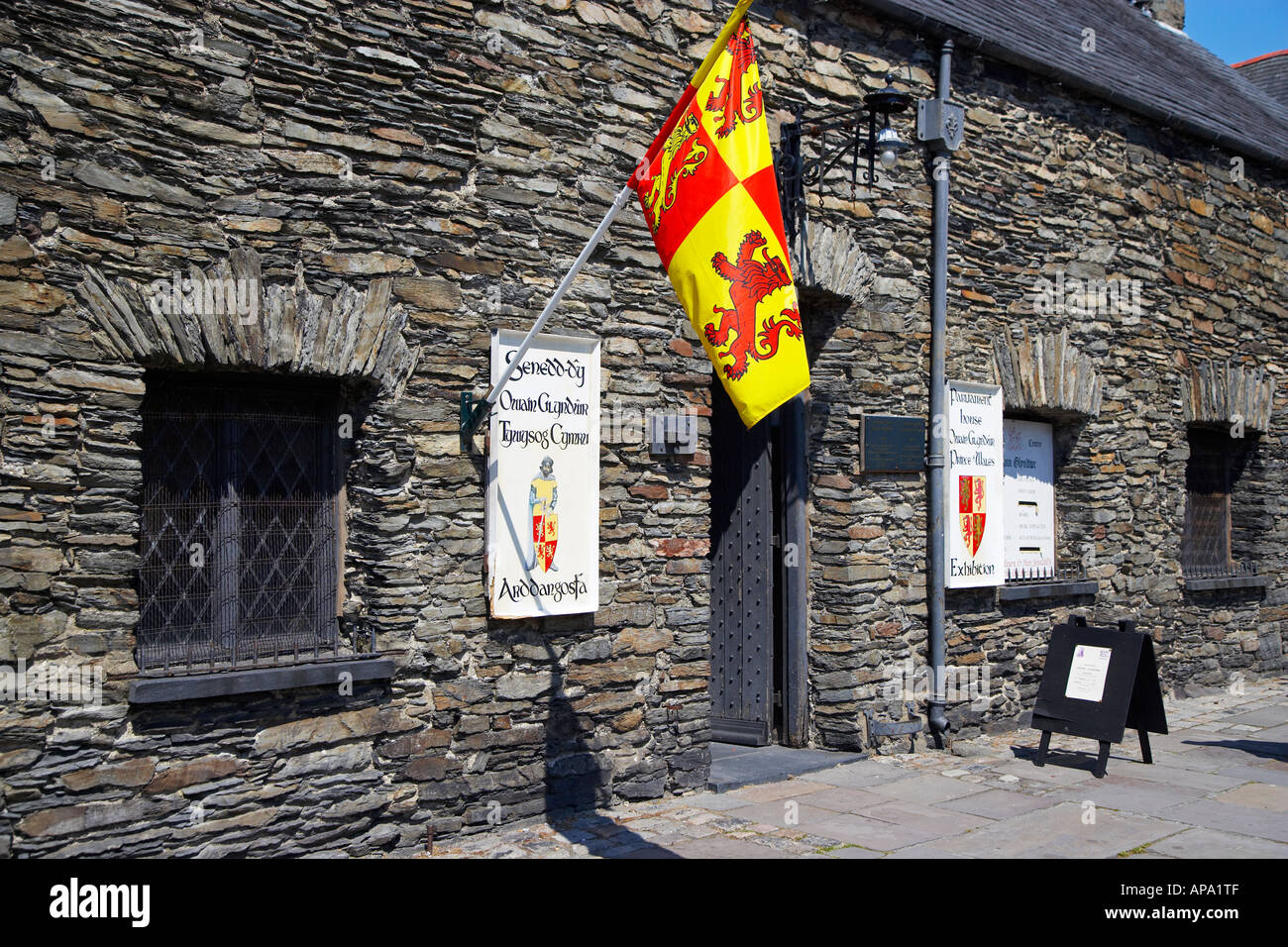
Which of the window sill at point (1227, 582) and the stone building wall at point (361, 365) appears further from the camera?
the window sill at point (1227, 582)

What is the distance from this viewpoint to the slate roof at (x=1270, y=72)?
14508 mm

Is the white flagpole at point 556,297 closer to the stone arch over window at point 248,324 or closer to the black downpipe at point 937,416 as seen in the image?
the stone arch over window at point 248,324

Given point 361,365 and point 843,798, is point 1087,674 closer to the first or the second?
point 843,798

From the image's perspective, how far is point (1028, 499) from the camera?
9203mm

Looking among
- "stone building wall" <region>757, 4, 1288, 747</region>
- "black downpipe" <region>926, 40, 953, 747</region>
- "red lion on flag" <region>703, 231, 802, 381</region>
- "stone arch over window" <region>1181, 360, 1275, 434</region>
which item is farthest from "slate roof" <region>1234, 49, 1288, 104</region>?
"red lion on flag" <region>703, 231, 802, 381</region>

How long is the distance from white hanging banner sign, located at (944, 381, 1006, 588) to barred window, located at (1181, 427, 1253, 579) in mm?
3327

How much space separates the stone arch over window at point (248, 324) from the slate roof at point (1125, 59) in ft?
14.6

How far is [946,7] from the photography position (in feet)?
27.8

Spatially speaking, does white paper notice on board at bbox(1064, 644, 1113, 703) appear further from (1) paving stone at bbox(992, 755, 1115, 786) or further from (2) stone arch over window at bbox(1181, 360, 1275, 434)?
(2) stone arch over window at bbox(1181, 360, 1275, 434)

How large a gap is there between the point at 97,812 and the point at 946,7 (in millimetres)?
7812

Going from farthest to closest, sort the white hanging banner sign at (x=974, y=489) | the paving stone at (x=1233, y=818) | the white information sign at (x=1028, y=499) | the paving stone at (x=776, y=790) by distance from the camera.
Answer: the white information sign at (x=1028, y=499), the white hanging banner sign at (x=974, y=489), the paving stone at (x=776, y=790), the paving stone at (x=1233, y=818)

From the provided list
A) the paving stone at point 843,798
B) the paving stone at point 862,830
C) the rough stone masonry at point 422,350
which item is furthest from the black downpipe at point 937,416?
the paving stone at point 862,830

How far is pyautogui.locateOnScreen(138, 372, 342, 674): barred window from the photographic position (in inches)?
195

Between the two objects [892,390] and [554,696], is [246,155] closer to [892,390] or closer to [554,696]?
[554,696]
